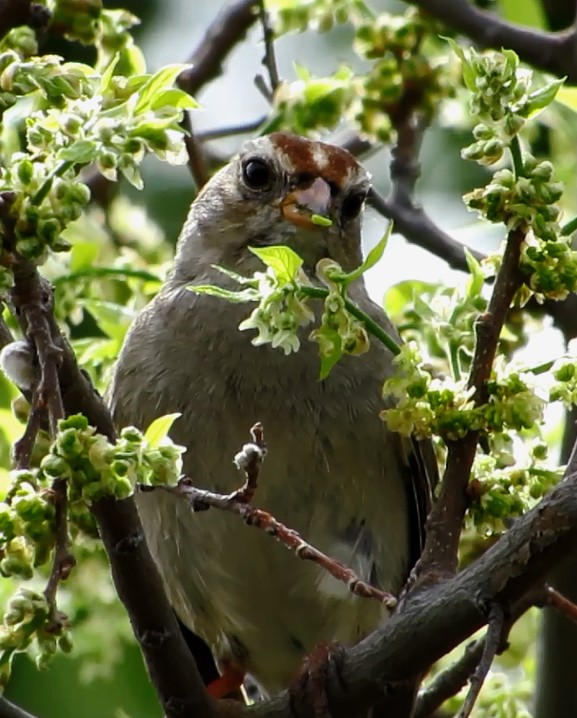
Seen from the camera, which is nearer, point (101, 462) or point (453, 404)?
point (101, 462)

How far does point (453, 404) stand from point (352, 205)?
1784 mm

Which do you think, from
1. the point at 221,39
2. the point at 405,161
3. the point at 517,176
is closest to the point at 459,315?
the point at 517,176

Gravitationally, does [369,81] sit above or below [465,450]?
above

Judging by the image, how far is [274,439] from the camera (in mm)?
3395

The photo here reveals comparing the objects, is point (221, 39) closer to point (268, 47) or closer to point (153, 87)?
point (268, 47)

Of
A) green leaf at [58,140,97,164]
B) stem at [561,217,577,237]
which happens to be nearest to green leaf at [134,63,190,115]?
green leaf at [58,140,97,164]

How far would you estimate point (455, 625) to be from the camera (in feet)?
7.30

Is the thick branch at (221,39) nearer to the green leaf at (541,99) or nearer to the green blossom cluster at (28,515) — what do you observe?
the green leaf at (541,99)

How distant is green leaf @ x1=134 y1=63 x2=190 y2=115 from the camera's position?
210 centimetres

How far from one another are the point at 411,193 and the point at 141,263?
2.50 feet

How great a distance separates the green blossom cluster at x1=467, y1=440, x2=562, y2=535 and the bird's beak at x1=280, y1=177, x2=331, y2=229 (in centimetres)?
139

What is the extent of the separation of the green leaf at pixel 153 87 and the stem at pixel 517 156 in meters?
0.50

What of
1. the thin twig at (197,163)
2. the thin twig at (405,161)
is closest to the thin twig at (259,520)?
the thin twig at (197,163)

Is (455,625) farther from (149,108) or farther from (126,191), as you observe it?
(126,191)
